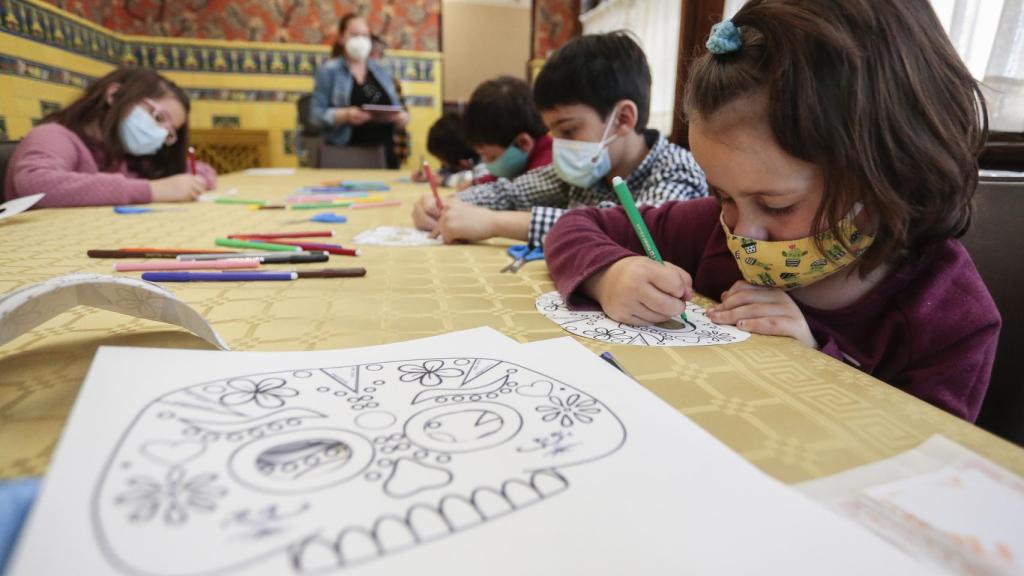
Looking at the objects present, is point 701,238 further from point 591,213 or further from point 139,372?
point 139,372

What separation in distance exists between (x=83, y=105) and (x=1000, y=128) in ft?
6.95

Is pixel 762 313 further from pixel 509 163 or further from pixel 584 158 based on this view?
pixel 509 163

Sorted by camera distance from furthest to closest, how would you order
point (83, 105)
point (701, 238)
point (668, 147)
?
1. point (83, 105)
2. point (668, 147)
3. point (701, 238)

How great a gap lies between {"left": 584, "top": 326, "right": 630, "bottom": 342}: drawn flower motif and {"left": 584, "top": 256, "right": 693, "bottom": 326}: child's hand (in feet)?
0.09

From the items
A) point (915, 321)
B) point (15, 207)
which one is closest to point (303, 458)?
point (915, 321)

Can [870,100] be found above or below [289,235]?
above

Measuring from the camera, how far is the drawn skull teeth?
0.21 m

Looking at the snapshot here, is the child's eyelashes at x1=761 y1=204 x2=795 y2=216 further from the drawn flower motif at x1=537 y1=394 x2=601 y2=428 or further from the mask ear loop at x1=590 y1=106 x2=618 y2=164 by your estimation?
the mask ear loop at x1=590 y1=106 x2=618 y2=164

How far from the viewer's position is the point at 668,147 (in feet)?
3.46

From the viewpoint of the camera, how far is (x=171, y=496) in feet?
0.77

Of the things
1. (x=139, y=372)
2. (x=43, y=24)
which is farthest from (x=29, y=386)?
(x=43, y=24)

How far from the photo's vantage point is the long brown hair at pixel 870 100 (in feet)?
1.50

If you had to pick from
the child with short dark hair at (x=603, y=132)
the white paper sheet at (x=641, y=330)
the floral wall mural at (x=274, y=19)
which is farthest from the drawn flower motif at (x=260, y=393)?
the floral wall mural at (x=274, y=19)

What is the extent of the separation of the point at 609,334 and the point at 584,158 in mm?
636
